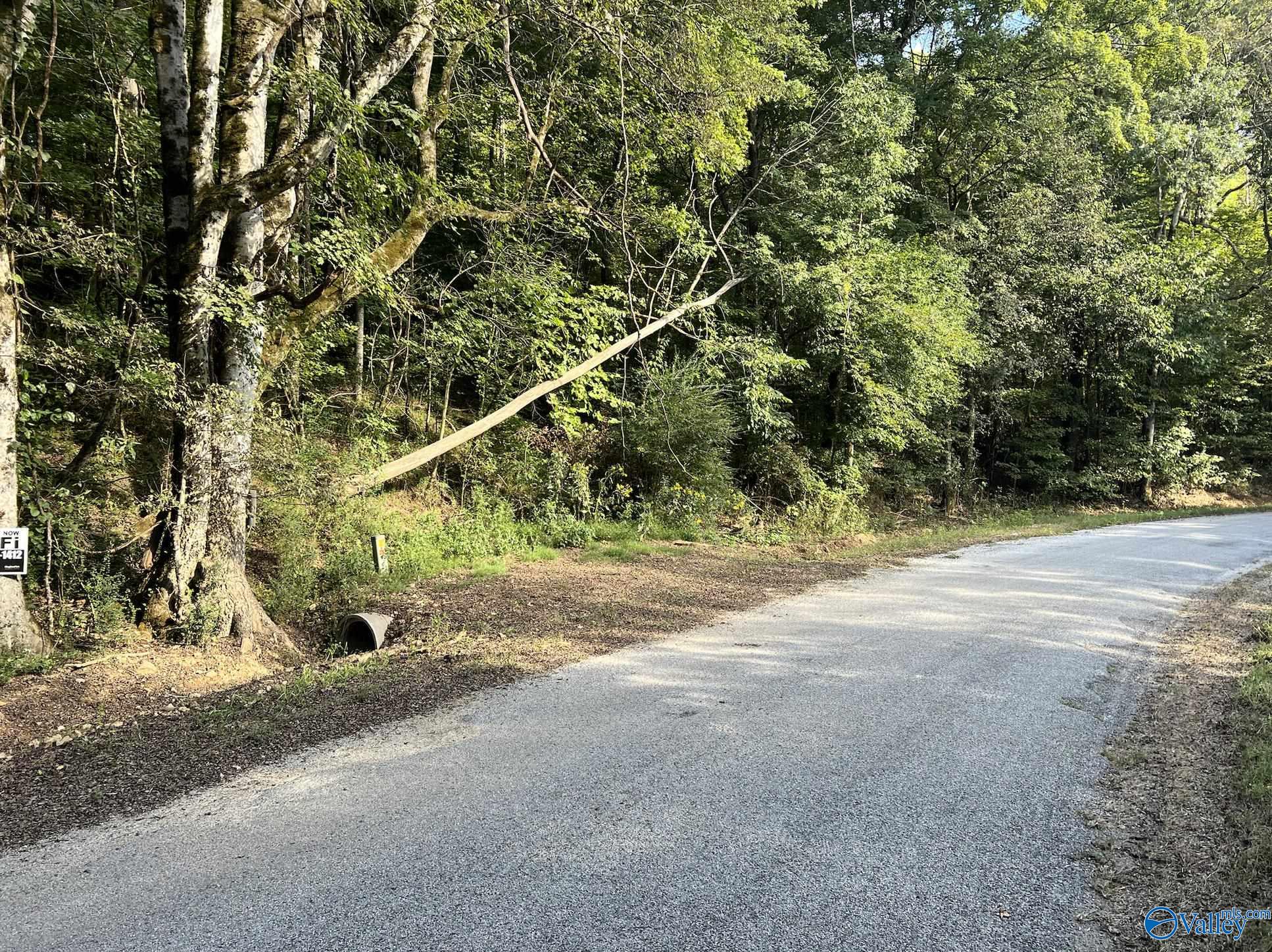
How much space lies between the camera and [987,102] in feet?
52.8

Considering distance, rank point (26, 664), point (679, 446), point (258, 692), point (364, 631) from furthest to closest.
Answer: point (679, 446)
point (364, 631)
point (258, 692)
point (26, 664)

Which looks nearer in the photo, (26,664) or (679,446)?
(26,664)

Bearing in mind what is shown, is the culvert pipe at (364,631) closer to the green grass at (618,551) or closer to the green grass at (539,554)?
the green grass at (539,554)

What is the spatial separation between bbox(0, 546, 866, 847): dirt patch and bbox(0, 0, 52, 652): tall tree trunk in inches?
20.4

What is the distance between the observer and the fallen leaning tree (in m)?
8.66

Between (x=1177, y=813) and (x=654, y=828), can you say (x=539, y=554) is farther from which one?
(x=1177, y=813)

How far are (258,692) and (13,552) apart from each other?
1907 mm

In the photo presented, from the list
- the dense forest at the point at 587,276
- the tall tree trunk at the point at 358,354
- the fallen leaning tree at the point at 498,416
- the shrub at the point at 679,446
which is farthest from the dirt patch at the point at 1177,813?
the tall tree trunk at the point at 358,354

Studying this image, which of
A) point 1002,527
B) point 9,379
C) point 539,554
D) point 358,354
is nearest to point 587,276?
point 358,354

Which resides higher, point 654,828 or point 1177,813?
point 654,828

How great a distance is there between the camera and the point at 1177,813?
3189 mm

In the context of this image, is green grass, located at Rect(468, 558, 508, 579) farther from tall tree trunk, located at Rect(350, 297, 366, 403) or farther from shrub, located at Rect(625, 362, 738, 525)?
shrub, located at Rect(625, 362, 738, 525)

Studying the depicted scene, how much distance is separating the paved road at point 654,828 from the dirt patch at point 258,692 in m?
0.31

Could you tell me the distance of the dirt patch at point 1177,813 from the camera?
8.27 ft
